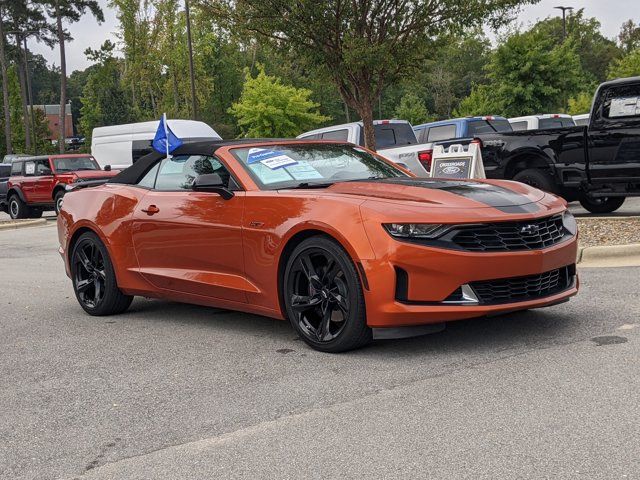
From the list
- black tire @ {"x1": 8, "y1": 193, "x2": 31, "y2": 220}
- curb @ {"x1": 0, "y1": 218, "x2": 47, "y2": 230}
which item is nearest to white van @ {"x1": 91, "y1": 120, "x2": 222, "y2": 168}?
black tire @ {"x1": 8, "y1": 193, "x2": 31, "y2": 220}

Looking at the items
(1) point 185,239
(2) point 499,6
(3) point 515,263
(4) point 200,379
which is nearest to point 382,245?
(3) point 515,263

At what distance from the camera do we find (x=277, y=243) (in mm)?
5773

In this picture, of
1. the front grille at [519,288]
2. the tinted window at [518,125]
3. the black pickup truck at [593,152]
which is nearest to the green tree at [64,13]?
the tinted window at [518,125]

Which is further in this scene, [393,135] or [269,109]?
[269,109]

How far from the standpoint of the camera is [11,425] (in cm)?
451

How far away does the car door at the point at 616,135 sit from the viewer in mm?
11961

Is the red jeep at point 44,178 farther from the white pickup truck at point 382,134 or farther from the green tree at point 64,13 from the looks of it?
the green tree at point 64,13

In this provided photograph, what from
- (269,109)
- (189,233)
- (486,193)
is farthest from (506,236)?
(269,109)

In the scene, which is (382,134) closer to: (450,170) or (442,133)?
(442,133)

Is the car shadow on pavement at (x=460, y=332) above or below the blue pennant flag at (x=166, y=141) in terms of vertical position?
below

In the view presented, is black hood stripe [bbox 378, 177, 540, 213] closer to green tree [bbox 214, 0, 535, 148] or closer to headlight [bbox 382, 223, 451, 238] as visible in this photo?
headlight [bbox 382, 223, 451, 238]

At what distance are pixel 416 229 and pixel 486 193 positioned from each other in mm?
744

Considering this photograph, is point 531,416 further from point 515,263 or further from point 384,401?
point 515,263

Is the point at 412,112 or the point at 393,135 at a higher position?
the point at 412,112
